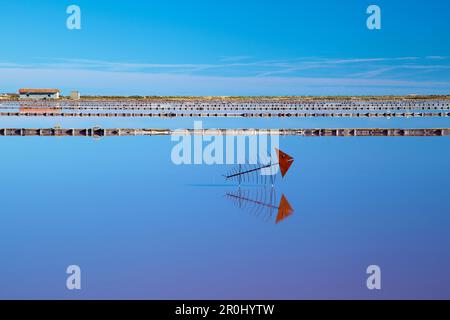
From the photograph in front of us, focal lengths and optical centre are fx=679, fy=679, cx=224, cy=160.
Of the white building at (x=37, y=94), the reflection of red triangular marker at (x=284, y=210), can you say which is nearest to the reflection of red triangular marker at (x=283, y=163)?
the reflection of red triangular marker at (x=284, y=210)

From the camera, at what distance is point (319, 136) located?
40.7m

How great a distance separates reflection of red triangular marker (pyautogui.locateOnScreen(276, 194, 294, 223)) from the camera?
2009 centimetres

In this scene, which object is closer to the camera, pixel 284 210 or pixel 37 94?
pixel 284 210

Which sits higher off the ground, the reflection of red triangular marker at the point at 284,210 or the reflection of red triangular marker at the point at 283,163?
the reflection of red triangular marker at the point at 283,163

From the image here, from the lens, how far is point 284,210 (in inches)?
819

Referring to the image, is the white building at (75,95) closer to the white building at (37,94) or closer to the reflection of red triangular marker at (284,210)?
the white building at (37,94)

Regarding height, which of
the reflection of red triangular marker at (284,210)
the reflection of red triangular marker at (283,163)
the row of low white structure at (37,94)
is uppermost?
the row of low white structure at (37,94)

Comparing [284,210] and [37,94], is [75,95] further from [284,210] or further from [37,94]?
[284,210]

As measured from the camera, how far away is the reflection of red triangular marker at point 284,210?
2009 cm

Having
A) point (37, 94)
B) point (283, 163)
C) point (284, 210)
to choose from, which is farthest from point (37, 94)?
point (284, 210)

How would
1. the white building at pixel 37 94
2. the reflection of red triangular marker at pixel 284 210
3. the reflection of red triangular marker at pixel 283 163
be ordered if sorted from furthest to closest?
the white building at pixel 37 94
the reflection of red triangular marker at pixel 283 163
the reflection of red triangular marker at pixel 284 210
